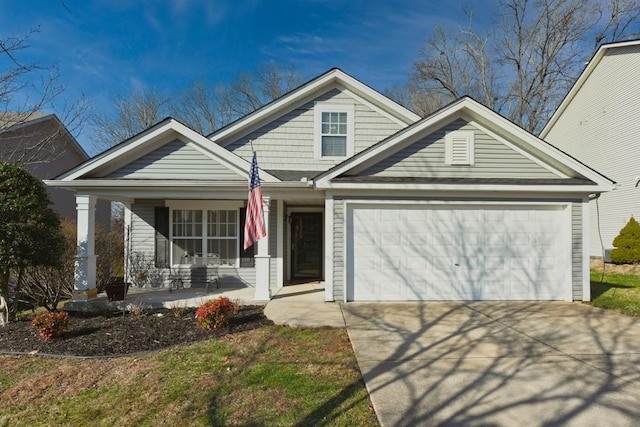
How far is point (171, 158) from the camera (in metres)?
8.81

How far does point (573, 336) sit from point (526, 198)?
355 centimetres

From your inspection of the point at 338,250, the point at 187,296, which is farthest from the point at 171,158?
the point at 338,250

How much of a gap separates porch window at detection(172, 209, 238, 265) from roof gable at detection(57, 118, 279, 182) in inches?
82.2

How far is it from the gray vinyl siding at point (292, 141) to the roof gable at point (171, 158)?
204 centimetres

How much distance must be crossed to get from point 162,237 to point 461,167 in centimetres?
804

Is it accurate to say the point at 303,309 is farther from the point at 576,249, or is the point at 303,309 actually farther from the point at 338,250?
the point at 576,249

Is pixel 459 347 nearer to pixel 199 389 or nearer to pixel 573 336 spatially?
pixel 573 336

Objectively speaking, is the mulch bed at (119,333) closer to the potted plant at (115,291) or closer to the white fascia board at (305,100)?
the potted plant at (115,291)

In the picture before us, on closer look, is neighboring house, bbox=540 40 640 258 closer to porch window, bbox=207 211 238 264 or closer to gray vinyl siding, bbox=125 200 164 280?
porch window, bbox=207 211 238 264

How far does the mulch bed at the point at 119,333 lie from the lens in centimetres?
565

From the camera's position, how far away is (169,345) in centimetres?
569

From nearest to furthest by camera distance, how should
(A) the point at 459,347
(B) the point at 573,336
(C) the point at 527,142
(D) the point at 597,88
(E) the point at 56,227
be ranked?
(A) the point at 459,347
(B) the point at 573,336
(E) the point at 56,227
(C) the point at 527,142
(D) the point at 597,88

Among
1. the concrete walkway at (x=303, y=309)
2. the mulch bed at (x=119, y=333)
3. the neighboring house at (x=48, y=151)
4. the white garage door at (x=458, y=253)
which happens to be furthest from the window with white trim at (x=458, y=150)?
the neighboring house at (x=48, y=151)

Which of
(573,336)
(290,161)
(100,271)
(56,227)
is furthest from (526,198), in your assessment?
(100,271)
